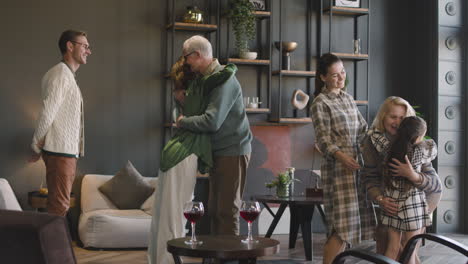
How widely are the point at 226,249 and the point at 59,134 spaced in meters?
1.97

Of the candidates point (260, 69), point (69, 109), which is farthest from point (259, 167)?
point (69, 109)

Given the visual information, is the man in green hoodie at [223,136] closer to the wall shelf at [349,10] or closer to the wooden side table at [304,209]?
the wooden side table at [304,209]

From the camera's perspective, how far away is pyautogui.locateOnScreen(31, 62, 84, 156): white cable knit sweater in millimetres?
4043

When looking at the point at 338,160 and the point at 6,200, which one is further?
the point at 6,200

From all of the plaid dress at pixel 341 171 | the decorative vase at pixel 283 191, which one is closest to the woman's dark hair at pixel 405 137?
the plaid dress at pixel 341 171

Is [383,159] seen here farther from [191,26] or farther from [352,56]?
[352,56]

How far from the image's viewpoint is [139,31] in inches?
249

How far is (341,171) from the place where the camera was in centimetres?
353

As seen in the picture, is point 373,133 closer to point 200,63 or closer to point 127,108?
point 200,63

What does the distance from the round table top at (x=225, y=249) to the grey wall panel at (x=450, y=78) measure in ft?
15.7

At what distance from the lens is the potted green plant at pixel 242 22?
637 cm

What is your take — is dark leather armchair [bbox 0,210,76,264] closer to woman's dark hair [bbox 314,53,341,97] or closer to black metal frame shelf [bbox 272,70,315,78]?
woman's dark hair [bbox 314,53,341,97]

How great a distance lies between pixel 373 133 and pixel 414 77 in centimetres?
407

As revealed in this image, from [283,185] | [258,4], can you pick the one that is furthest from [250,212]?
[258,4]
